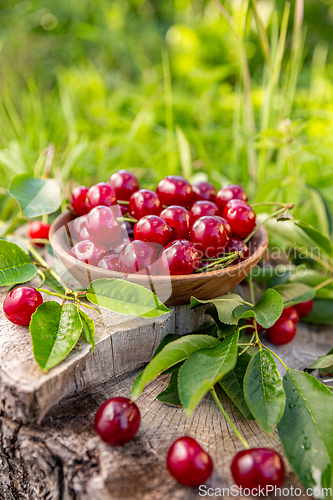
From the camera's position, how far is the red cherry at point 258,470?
0.39 meters

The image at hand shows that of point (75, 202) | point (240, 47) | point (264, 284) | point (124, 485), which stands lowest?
point (264, 284)

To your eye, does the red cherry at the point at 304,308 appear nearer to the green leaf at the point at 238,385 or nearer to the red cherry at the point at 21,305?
the green leaf at the point at 238,385

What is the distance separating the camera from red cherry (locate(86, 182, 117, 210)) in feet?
2.04

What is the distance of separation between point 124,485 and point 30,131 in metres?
1.40

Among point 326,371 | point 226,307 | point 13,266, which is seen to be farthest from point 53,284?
point 326,371

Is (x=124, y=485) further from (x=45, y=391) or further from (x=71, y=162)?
(x=71, y=162)

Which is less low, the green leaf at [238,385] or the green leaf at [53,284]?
the green leaf at [53,284]

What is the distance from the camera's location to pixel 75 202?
0.69 m

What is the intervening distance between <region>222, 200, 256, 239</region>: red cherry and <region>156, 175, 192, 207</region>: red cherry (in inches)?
3.3

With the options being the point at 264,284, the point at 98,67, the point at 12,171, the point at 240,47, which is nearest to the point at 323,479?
the point at 264,284

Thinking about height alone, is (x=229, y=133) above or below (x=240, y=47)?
below

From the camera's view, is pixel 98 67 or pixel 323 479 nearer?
pixel 323 479

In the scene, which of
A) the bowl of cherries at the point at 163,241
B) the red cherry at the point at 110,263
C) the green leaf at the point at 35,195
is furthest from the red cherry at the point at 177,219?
the green leaf at the point at 35,195

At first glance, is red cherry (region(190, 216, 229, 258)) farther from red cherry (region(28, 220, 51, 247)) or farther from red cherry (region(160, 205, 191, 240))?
red cherry (region(28, 220, 51, 247))
